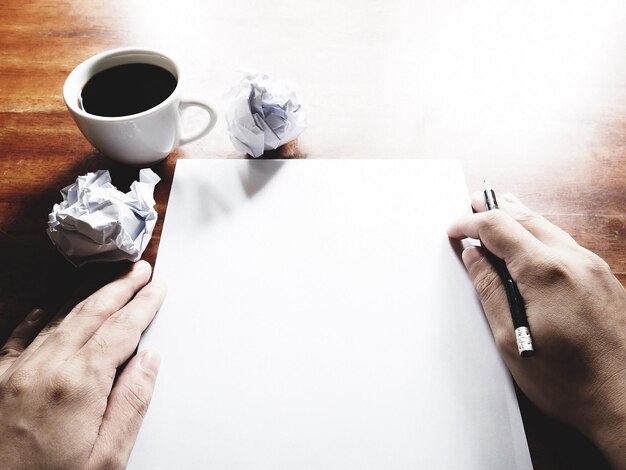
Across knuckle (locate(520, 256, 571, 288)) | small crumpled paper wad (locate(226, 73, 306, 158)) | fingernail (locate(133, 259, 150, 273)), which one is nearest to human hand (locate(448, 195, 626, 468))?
knuckle (locate(520, 256, 571, 288))

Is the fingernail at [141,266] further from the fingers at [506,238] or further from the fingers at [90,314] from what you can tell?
the fingers at [506,238]

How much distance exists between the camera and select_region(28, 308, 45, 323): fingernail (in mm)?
540

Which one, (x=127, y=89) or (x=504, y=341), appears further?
(x=127, y=89)

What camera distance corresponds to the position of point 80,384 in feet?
1.53

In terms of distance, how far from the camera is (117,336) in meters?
0.50

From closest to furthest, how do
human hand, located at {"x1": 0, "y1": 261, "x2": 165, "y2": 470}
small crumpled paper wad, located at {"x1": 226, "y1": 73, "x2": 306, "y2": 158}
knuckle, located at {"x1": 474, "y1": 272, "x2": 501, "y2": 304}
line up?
human hand, located at {"x1": 0, "y1": 261, "x2": 165, "y2": 470}, knuckle, located at {"x1": 474, "y1": 272, "x2": 501, "y2": 304}, small crumpled paper wad, located at {"x1": 226, "y1": 73, "x2": 306, "y2": 158}

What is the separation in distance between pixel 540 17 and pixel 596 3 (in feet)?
0.42

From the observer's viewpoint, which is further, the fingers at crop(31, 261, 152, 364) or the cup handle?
the cup handle

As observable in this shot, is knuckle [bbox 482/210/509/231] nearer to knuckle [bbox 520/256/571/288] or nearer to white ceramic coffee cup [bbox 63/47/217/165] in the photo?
knuckle [bbox 520/256/571/288]

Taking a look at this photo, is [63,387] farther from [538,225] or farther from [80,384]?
[538,225]

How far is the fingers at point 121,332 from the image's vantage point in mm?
488

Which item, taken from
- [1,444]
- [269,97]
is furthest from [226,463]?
[269,97]

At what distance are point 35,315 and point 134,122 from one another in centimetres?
25

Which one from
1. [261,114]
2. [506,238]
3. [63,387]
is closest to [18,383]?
[63,387]
